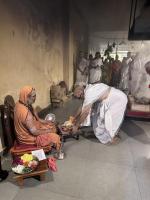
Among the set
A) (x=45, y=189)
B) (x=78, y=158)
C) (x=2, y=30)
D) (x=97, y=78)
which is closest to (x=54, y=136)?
(x=78, y=158)

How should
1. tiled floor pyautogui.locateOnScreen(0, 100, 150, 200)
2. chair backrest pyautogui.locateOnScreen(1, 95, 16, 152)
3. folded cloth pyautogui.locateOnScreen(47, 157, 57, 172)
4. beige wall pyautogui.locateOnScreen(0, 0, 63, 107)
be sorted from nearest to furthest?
tiled floor pyautogui.locateOnScreen(0, 100, 150, 200) < folded cloth pyautogui.locateOnScreen(47, 157, 57, 172) < chair backrest pyautogui.locateOnScreen(1, 95, 16, 152) < beige wall pyautogui.locateOnScreen(0, 0, 63, 107)

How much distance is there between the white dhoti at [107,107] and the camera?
2.81 meters

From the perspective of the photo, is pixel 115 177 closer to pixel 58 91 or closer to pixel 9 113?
pixel 9 113

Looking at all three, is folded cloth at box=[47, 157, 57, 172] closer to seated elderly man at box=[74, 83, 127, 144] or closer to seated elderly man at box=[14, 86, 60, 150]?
seated elderly man at box=[14, 86, 60, 150]

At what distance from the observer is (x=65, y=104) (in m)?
5.05

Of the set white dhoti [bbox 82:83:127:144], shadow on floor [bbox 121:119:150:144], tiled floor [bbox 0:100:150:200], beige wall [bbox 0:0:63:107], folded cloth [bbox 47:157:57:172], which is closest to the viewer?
tiled floor [bbox 0:100:150:200]

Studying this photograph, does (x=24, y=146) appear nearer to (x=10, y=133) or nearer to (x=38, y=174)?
(x=10, y=133)

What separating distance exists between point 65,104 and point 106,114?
2335mm

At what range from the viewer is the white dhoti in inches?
110

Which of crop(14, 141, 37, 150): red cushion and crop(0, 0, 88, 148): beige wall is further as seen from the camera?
crop(0, 0, 88, 148): beige wall

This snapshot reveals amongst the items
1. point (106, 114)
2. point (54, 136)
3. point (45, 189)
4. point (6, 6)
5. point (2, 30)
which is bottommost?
point (45, 189)

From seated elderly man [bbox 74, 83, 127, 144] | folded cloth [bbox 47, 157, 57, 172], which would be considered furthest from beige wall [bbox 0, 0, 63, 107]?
seated elderly man [bbox 74, 83, 127, 144]

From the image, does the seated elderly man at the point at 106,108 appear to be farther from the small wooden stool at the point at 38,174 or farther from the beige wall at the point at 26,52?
the beige wall at the point at 26,52

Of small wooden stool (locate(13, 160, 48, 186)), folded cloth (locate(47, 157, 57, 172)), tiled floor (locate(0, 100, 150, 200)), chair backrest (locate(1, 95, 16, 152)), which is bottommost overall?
tiled floor (locate(0, 100, 150, 200))
